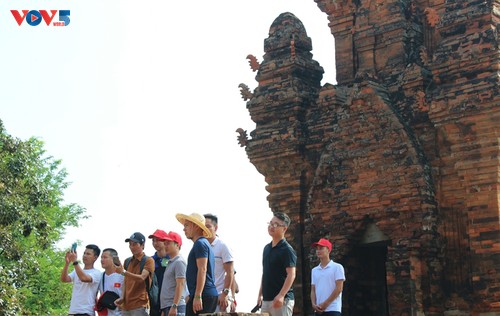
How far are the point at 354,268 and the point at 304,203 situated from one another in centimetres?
167

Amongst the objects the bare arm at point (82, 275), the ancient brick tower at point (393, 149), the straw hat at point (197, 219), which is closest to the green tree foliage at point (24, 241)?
the ancient brick tower at point (393, 149)

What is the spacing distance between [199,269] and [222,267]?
116cm

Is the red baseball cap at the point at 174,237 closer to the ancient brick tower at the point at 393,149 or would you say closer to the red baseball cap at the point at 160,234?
the red baseball cap at the point at 160,234

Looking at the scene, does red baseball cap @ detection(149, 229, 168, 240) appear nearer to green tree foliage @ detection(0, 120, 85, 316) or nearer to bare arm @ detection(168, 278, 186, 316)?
bare arm @ detection(168, 278, 186, 316)

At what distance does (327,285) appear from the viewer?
12.2m

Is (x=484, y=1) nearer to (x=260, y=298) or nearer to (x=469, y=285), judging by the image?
(x=469, y=285)

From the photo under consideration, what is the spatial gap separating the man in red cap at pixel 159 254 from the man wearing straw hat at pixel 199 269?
548 millimetres

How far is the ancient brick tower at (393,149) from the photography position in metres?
15.2

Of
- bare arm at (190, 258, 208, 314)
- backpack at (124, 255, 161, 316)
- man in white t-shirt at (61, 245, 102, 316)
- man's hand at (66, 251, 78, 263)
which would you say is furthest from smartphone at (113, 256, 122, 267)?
bare arm at (190, 258, 208, 314)

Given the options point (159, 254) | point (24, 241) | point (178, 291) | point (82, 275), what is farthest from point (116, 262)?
point (24, 241)

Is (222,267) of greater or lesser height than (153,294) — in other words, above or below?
above

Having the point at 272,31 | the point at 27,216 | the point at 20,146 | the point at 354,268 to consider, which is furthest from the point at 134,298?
the point at 20,146

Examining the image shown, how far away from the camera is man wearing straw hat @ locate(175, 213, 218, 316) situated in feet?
33.3

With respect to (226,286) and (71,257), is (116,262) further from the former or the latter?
(226,286)
